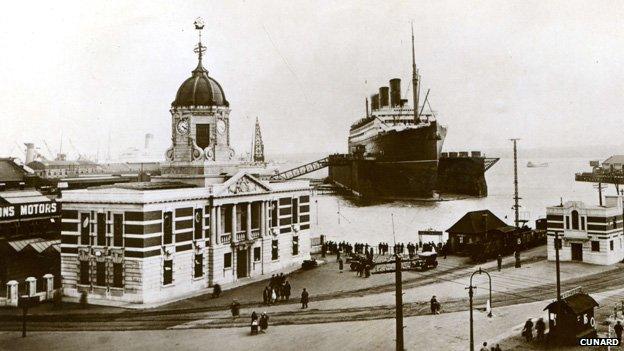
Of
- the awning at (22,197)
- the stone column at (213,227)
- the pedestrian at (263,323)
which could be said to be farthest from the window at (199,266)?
the awning at (22,197)

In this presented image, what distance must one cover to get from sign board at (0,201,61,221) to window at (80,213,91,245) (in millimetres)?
9051

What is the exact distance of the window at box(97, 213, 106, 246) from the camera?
39.4m

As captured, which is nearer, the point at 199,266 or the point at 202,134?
the point at 199,266

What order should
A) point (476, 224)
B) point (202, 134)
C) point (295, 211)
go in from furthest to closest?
point (295, 211), point (476, 224), point (202, 134)

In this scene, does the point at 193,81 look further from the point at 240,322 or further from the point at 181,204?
the point at 240,322

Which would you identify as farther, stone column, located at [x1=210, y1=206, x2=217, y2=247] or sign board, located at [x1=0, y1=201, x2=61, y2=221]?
sign board, located at [x1=0, y1=201, x2=61, y2=221]

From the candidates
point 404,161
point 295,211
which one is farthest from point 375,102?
point 295,211

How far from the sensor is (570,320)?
25.7 m

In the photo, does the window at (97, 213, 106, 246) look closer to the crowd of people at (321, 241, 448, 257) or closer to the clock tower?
the clock tower

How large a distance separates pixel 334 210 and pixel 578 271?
261ft

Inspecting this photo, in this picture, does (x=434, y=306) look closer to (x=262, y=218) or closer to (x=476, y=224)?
(x=262, y=218)

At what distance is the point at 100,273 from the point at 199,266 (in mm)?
7122

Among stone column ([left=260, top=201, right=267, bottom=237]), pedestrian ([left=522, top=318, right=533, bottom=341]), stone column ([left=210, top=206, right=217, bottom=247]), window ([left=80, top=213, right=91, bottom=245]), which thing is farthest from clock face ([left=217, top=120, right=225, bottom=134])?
pedestrian ([left=522, top=318, right=533, bottom=341])

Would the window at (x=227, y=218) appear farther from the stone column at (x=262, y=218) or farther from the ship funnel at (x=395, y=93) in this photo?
the ship funnel at (x=395, y=93)
